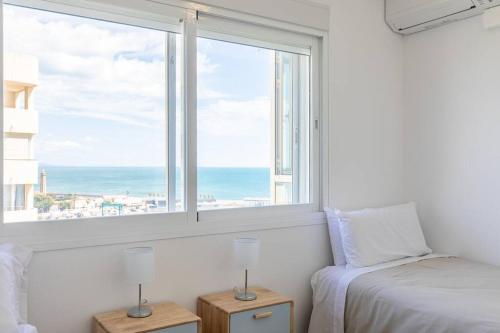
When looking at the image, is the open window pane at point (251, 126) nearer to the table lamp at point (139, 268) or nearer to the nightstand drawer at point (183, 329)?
the table lamp at point (139, 268)

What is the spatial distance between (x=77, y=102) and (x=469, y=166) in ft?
8.19

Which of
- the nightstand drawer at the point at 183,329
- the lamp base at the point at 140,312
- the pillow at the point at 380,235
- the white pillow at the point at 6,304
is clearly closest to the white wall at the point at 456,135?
the pillow at the point at 380,235

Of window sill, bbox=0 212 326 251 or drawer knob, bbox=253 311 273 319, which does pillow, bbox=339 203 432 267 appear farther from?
drawer knob, bbox=253 311 273 319

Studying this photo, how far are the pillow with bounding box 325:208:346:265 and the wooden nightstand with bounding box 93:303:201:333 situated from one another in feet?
3.74

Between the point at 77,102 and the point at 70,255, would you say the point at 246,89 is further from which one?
the point at 70,255

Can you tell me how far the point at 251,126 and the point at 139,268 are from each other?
1.15 meters

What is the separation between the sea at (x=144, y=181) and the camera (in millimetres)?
2143

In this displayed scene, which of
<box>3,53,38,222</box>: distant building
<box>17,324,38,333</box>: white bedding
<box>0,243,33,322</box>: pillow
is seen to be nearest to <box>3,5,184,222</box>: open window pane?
<box>3,53,38,222</box>: distant building

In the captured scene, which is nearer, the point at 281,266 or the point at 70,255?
the point at 70,255

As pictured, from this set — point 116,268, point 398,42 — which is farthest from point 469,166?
point 116,268

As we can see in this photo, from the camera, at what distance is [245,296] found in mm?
2342

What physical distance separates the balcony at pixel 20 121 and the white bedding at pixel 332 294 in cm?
181

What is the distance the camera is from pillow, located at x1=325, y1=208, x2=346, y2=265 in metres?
2.82

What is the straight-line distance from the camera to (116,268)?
85.7 inches
